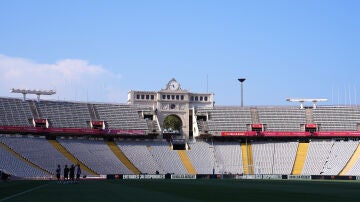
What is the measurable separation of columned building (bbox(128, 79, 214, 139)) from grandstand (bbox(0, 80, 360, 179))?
21cm

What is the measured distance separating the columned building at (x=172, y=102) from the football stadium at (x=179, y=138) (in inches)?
8.1

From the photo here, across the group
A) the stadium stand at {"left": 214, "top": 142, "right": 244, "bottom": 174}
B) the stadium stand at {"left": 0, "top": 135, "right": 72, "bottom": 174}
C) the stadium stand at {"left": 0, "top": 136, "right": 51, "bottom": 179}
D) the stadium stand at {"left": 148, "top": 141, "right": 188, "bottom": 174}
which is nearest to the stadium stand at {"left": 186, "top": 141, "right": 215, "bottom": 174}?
the stadium stand at {"left": 214, "top": 142, "right": 244, "bottom": 174}

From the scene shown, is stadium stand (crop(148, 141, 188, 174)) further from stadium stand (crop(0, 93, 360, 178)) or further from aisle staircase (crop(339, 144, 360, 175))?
aisle staircase (crop(339, 144, 360, 175))

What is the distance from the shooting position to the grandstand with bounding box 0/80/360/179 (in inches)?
3693

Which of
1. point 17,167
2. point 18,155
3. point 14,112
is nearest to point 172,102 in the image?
point 14,112

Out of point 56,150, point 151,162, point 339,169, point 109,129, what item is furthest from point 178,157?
point 339,169

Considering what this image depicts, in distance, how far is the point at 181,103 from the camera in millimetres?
116062

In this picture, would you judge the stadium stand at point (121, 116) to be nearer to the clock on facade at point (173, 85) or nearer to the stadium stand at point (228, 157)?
the clock on facade at point (173, 85)

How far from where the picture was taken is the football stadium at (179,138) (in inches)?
3634

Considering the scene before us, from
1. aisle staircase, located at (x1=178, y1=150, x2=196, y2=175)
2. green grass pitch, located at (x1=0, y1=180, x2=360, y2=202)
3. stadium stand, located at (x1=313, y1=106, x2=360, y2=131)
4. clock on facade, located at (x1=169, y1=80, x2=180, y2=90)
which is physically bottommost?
green grass pitch, located at (x1=0, y1=180, x2=360, y2=202)

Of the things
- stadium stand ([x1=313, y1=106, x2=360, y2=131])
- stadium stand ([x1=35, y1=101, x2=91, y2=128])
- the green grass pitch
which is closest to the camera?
the green grass pitch

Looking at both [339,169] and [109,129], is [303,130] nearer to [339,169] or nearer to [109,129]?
[339,169]

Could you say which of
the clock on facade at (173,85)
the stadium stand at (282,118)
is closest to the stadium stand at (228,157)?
the stadium stand at (282,118)

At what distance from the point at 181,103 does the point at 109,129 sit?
59.0 ft
